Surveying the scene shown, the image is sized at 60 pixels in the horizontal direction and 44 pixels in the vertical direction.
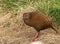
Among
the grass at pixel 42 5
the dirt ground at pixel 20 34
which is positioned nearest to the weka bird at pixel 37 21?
the dirt ground at pixel 20 34

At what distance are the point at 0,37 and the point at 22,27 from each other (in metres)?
0.67

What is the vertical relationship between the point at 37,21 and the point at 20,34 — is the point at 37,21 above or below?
above

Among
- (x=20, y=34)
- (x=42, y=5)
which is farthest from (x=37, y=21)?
(x=42, y=5)

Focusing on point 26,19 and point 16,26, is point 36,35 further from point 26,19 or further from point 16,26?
point 16,26

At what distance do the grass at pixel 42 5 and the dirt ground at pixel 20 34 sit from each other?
47 centimetres

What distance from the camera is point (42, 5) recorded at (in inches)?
287

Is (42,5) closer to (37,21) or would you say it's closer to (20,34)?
(20,34)

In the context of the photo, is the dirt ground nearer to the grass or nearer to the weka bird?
the weka bird

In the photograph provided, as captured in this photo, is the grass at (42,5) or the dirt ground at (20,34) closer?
the dirt ground at (20,34)

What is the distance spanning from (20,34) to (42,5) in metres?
1.21

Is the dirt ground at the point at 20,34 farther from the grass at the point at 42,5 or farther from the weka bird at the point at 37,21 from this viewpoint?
the grass at the point at 42,5

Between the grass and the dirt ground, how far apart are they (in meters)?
0.47

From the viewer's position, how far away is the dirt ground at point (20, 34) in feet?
19.8

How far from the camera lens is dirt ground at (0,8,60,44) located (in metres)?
6.04
